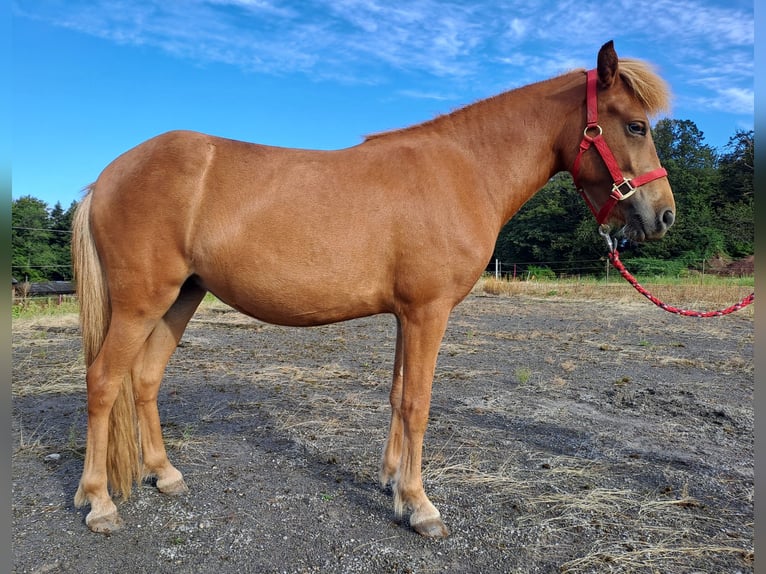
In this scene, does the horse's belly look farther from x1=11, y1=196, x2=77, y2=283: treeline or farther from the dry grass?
x1=11, y1=196, x2=77, y2=283: treeline

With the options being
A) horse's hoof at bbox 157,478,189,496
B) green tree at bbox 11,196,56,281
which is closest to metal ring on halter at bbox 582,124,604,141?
horse's hoof at bbox 157,478,189,496

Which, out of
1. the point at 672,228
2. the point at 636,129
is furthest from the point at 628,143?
the point at 672,228

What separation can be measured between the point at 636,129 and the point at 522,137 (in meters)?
0.72

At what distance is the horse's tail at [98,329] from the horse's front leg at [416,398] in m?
1.92

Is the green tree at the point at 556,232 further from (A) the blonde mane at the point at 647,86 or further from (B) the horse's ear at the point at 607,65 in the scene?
(B) the horse's ear at the point at 607,65

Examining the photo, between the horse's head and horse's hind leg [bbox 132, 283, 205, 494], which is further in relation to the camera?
horse's hind leg [bbox 132, 283, 205, 494]

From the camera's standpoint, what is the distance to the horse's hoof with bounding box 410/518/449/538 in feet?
9.12

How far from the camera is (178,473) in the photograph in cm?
338

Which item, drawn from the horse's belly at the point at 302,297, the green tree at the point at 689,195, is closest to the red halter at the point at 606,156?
the horse's belly at the point at 302,297

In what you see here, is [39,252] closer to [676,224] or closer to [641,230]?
[641,230]

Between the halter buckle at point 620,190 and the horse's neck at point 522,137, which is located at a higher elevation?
the horse's neck at point 522,137

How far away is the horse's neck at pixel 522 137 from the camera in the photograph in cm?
314

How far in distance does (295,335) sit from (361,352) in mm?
2530

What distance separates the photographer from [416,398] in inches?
116
